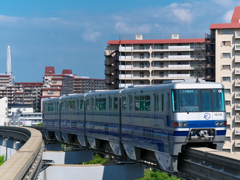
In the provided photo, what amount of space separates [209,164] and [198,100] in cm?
265

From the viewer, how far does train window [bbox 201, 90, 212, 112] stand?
1432cm

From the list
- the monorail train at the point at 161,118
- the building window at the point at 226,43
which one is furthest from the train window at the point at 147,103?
the building window at the point at 226,43

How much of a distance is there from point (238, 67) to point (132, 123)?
2103 inches

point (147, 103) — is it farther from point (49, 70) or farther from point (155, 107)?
point (49, 70)

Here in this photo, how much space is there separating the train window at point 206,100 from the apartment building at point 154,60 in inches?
2446

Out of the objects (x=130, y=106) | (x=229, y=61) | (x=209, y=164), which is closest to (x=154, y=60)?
(x=229, y=61)

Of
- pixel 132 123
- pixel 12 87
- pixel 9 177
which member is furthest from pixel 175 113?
pixel 12 87

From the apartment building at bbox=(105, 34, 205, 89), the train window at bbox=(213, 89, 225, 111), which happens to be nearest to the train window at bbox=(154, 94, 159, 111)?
the train window at bbox=(213, 89, 225, 111)

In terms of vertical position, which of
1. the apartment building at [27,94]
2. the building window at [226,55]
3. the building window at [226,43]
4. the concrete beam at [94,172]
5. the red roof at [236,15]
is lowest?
the concrete beam at [94,172]

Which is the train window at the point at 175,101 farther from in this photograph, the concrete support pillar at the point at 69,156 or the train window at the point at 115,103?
the concrete support pillar at the point at 69,156

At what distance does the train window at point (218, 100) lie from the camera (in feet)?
47.6

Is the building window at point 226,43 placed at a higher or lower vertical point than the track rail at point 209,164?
higher

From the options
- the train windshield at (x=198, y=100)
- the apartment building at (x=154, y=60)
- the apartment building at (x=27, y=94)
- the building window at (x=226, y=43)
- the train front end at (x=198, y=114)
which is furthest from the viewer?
the apartment building at (x=27, y=94)

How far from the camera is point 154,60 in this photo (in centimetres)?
7700
